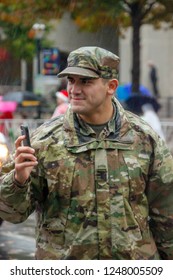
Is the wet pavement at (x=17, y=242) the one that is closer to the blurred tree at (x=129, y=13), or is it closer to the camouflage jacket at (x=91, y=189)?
the camouflage jacket at (x=91, y=189)

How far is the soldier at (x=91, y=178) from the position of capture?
12.4 ft

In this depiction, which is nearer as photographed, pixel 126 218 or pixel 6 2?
pixel 126 218

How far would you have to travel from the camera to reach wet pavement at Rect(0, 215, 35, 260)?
912cm

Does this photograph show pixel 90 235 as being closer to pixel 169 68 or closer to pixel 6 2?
pixel 6 2

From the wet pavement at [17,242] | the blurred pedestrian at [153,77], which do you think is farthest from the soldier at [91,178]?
the blurred pedestrian at [153,77]

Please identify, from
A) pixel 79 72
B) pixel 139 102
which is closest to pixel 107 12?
pixel 139 102

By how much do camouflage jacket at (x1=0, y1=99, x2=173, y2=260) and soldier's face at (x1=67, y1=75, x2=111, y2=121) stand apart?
88mm

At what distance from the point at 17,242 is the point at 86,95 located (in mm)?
6279

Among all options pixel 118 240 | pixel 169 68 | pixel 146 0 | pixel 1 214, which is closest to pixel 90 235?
pixel 118 240

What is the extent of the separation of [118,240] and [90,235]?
0.12 meters

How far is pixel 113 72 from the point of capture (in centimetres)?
391

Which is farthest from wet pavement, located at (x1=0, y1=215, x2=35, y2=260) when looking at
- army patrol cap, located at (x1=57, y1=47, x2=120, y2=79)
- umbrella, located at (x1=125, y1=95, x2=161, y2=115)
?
army patrol cap, located at (x1=57, y1=47, x2=120, y2=79)

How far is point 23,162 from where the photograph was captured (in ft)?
11.8
